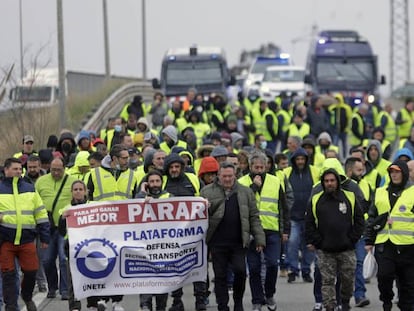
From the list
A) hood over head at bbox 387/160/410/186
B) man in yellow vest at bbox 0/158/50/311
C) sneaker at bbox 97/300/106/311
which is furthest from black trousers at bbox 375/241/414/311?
man in yellow vest at bbox 0/158/50/311

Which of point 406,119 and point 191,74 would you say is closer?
point 406,119

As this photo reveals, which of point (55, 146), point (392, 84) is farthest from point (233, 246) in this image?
point (392, 84)

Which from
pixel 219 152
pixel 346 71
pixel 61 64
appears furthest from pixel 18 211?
pixel 346 71

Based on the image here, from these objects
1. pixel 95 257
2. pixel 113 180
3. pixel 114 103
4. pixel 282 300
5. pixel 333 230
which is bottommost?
pixel 282 300

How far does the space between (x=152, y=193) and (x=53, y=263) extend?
2742 mm

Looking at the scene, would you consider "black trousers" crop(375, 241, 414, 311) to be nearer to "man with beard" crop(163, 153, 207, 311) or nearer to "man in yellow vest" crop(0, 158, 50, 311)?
"man with beard" crop(163, 153, 207, 311)

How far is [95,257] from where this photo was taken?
1533 centimetres

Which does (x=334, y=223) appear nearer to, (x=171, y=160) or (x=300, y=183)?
(x=171, y=160)

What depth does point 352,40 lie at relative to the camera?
152 feet

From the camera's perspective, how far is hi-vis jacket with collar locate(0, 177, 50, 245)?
15.3 meters

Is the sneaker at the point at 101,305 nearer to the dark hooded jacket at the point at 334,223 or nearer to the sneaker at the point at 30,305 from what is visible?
the sneaker at the point at 30,305

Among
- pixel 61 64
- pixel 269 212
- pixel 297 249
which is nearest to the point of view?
pixel 269 212

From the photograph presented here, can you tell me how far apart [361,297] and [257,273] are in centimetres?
173

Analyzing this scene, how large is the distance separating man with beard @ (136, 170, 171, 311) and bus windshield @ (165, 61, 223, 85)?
28.7 metres
